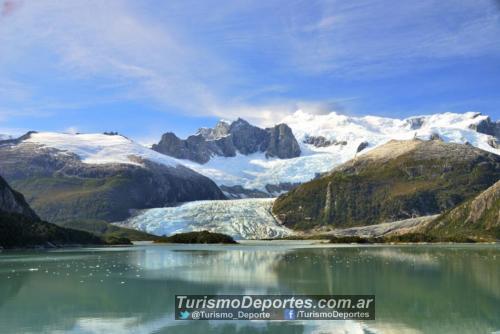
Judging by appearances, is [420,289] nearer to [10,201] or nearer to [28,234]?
[28,234]

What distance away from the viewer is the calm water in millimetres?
32031

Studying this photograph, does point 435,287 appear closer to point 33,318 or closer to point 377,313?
point 377,313

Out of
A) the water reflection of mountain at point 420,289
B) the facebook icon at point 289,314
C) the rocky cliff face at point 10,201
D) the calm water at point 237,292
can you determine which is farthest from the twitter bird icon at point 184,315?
the rocky cliff face at point 10,201

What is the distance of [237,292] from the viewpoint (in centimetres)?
4475

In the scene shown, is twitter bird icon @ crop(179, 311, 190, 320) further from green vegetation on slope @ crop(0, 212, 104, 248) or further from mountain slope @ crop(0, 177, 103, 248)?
green vegetation on slope @ crop(0, 212, 104, 248)

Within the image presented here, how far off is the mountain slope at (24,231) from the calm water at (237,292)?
67.8m

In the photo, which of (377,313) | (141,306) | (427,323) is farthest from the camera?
(141,306)

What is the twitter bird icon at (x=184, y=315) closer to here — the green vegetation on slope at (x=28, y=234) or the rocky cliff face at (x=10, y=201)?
the green vegetation on slope at (x=28, y=234)

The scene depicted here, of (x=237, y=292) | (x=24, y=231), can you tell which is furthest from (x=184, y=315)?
(x=24, y=231)

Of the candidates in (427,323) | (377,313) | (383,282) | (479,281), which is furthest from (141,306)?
(479,281)

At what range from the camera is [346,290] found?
4522 cm

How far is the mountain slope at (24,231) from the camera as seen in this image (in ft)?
438

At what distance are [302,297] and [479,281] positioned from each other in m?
18.7

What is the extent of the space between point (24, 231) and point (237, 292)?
107 metres
